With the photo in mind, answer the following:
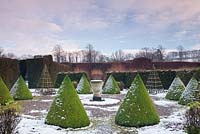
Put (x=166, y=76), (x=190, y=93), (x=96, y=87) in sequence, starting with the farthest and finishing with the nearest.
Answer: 1. (x=166, y=76)
2. (x=96, y=87)
3. (x=190, y=93)

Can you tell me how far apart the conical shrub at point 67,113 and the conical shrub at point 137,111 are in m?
1.27

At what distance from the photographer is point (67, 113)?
848 centimetres

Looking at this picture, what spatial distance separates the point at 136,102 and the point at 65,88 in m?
2.50

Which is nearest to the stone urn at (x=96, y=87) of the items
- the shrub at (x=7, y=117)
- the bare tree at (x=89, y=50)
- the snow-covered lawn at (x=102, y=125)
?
the snow-covered lawn at (x=102, y=125)

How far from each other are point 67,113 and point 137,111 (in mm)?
2310

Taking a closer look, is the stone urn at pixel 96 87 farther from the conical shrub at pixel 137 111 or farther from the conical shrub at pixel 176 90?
the conical shrub at pixel 137 111

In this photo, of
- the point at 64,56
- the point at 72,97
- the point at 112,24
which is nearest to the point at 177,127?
the point at 72,97

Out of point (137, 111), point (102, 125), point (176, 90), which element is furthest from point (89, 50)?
point (137, 111)

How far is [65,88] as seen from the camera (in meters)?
9.09

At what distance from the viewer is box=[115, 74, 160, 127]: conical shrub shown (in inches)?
336

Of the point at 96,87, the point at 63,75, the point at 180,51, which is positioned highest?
the point at 180,51

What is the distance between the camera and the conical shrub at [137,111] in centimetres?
853

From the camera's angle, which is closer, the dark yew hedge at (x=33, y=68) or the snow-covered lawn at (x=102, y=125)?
the snow-covered lawn at (x=102, y=125)

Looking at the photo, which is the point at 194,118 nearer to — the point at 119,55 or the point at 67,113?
the point at 67,113
